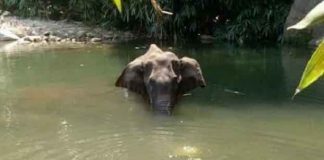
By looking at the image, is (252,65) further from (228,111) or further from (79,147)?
(79,147)

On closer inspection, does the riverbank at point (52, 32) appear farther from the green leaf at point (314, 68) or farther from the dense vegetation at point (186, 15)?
the green leaf at point (314, 68)

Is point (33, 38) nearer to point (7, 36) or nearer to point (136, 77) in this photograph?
point (7, 36)

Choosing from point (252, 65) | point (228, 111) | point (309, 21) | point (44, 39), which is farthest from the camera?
point (44, 39)

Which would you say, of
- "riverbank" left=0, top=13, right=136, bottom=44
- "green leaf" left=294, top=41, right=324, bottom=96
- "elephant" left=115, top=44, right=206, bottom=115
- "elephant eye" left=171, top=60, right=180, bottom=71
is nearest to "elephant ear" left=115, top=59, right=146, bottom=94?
"elephant" left=115, top=44, right=206, bottom=115

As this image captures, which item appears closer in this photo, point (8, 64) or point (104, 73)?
point (104, 73)

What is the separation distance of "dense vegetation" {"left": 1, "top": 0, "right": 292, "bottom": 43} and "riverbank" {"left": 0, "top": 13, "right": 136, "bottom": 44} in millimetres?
343

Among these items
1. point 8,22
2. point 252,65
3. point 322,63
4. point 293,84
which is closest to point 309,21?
point 322,63

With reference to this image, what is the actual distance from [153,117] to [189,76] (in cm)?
120

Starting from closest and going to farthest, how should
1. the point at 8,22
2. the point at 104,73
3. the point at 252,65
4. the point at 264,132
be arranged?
the point at 264,132 → the point at 104,73 → the point at 252,65 → the point at 8,22

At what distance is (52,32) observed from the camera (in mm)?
14391

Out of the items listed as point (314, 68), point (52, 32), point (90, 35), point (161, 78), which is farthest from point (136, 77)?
point (52, 32)

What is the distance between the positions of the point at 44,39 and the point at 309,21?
13.7 m

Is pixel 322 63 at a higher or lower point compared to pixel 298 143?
higher

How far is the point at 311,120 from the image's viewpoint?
596 cm
